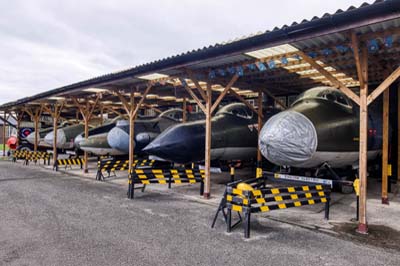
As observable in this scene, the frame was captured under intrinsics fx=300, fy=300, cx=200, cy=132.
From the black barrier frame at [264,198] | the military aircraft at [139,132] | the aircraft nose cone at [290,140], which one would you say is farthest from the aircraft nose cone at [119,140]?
the black barrier frame at [264,198]

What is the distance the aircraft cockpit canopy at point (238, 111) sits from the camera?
11.3m

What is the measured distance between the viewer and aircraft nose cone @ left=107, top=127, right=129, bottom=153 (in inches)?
521

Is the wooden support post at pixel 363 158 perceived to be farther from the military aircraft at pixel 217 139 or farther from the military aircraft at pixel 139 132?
the military aircraft at pixel 139 132

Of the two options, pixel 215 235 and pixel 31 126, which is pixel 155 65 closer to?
pixel 215 235

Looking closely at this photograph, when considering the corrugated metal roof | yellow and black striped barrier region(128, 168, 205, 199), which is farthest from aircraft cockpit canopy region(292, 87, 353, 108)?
yellow and black striped barrier region(128, 168, 205, 199)

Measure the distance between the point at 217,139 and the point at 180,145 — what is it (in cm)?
129

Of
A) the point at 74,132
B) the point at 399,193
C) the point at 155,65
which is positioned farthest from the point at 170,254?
the point at 74,132

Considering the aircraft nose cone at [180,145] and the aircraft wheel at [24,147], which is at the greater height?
the aircraft nose cone at [180,145]

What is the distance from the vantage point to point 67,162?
46.4ft

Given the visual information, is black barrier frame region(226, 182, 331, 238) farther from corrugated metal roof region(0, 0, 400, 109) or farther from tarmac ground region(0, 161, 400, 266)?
corrugated metal roof region(0, 0, 400, 109)

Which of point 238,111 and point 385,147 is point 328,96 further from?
point 238,111

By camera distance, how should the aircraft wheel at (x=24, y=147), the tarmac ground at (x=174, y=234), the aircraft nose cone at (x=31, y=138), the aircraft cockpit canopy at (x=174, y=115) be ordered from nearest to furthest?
the tarmac ground at (x=174, y=234) → the aircraft cockpit canopy at (x=174, y=115) → the aircraft nose cone at (x=31, y=138) → the aircraft wheel at (x=24, y=147)

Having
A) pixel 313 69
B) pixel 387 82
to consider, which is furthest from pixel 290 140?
pixel 313 69

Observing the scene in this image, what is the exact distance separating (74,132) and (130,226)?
50.7 feet
